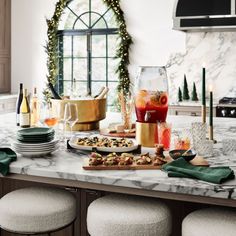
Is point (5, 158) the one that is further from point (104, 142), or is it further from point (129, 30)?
point (129, 30)

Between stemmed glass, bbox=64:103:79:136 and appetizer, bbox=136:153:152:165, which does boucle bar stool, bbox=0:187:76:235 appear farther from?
stemmed glass, bbox=64:103:79:136

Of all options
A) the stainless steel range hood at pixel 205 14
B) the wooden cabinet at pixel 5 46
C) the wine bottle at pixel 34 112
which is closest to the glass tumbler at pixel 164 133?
the wine bottle at pixel 34 112

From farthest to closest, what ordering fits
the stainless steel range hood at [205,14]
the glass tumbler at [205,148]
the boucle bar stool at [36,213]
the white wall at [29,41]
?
the white wall at [29,41] → the stainless steel range hood at [205,14] → the glass tumbler at [205,148] → the boucle bar stool at [36,213]

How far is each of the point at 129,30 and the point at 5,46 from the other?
2.08 metres

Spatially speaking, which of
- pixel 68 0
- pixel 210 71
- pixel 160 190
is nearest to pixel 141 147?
pixel 160 190

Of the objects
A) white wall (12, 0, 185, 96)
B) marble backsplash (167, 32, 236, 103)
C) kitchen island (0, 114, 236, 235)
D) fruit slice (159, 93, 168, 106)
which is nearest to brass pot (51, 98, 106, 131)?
kitchen island (0, 114, 236, 235)

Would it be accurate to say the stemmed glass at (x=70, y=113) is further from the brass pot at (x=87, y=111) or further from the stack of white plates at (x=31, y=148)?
the stack of white plates at (x=31, y=148)

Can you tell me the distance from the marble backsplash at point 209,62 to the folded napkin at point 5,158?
357 centimetres

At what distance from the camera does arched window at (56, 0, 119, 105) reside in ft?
21.0

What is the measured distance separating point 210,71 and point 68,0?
7.77 feet

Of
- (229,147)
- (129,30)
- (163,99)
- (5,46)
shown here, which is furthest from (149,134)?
(5,46)

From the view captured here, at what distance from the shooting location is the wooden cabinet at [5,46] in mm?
6895

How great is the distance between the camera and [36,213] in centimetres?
190

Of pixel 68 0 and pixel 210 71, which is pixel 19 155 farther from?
pixel 68 0
